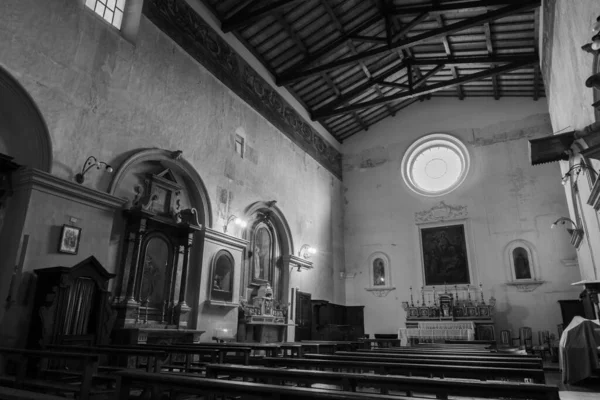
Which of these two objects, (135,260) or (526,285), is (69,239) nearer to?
(135,260)

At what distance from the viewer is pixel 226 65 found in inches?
435

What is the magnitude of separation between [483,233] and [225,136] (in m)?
10.0

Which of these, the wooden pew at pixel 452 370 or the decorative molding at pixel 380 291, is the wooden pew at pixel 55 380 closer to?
the wooden pew at pixel 452 370

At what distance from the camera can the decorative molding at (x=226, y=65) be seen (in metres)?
9.34

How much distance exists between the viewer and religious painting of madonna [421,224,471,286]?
14789 millimetres

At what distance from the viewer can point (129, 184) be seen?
26.3 feet

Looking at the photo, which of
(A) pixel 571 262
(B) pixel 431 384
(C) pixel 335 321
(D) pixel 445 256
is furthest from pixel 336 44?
(B) pixel 431 384

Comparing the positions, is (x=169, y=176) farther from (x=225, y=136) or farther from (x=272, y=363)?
(x=272, y=363)

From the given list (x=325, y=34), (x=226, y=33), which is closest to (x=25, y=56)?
(x=226, y=33)

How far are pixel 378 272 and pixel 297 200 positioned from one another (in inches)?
189

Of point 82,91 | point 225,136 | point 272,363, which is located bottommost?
point 272,363

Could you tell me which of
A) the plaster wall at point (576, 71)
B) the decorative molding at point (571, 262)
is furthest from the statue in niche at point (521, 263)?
the plaster wall at point (576, 71)

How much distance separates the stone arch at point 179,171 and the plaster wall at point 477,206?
8.68m

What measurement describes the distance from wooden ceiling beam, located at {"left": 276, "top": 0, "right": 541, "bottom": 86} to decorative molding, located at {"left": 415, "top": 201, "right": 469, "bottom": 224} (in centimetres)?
640
